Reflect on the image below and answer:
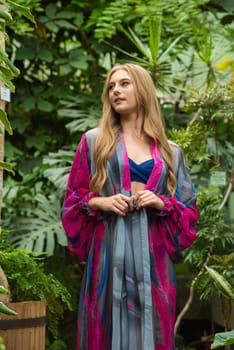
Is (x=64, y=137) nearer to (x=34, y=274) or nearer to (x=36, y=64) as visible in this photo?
(x=36, y=64)

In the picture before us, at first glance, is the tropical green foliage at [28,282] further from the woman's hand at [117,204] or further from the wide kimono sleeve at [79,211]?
the woman's hand at [117,204]

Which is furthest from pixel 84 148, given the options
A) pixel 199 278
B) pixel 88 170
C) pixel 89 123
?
pixel 89 123

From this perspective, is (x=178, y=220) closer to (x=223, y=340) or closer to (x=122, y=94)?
(x=122, y=94)

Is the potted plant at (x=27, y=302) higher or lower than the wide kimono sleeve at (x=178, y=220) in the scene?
lower

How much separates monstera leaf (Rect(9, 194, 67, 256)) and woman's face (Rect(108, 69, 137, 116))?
5.40ft

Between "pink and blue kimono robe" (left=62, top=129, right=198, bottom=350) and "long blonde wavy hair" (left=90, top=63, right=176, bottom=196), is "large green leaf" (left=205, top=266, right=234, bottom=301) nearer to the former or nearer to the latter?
"pink and blue kimono robe" (left=62, top=129, right=198, bottom=350)

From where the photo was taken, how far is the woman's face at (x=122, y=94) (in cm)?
351

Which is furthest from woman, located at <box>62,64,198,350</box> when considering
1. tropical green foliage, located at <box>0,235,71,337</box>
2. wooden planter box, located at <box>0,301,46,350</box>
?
wooden planter box, located at <box>0,301,46,350</box>

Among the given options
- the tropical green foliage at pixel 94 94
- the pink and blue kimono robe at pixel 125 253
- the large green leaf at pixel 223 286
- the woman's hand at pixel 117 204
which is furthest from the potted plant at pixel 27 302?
the tropical green foliage at pixel 94 94

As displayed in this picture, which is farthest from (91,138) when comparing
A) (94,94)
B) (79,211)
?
(94,94)

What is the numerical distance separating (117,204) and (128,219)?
14 centimetres

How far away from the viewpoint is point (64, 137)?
5.95 meters

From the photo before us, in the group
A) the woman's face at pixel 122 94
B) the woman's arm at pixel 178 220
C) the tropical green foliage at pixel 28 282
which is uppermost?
the woman's face at pixel 122 94

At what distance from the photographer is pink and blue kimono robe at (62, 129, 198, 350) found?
10.6 ft
